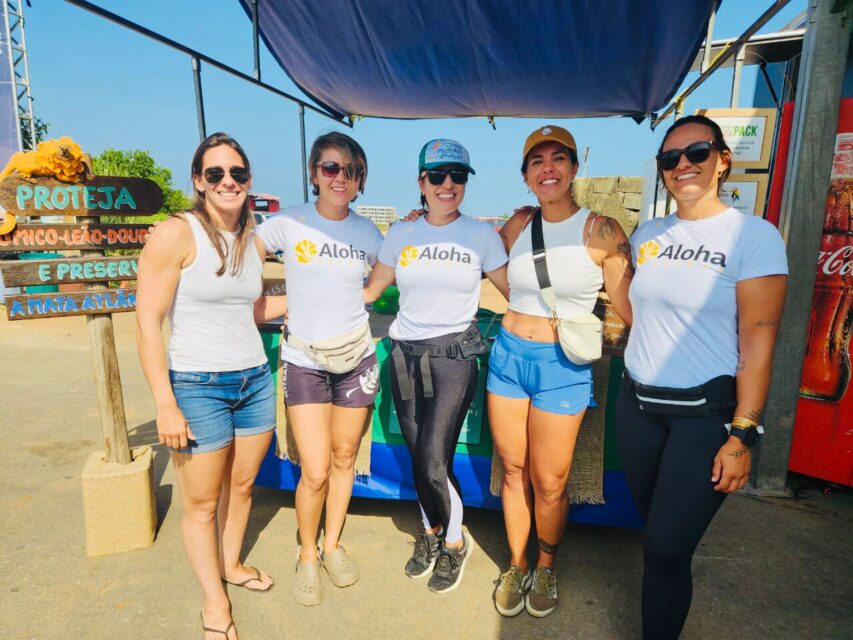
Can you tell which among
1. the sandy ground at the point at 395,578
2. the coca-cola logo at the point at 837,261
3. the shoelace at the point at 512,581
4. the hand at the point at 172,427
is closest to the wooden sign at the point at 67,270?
the hand at the point at 172,427

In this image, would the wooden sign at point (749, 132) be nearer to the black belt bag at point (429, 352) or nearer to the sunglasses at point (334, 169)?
the black belt bag at point (429, 352)

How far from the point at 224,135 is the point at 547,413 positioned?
1890 millimetres

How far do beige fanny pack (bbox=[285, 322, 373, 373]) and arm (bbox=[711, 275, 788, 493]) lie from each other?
157cm

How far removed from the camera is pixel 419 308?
8.01 ft

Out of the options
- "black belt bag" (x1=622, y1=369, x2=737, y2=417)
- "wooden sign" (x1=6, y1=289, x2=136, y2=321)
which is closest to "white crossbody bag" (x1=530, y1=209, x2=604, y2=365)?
"black belt bag" (x1=622, y1=369, x2=737, y2=417)

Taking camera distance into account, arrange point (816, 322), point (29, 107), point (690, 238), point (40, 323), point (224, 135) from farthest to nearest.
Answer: point (29, 107), point (40, 323), point (816, 322), point (224, 135), point (690, 238)

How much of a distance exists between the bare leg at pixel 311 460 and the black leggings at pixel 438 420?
1.27 feet

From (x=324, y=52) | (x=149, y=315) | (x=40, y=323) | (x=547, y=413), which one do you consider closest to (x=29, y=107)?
(x=40, y=323)

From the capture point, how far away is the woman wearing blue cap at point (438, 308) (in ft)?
7.90

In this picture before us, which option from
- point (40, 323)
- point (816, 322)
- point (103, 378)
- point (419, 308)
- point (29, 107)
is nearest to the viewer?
point (419, 308)

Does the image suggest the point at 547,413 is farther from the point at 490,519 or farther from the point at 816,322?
the point at 816,322

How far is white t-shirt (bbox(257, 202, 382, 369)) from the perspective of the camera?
2402 millimetres

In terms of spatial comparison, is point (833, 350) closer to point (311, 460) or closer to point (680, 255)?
point (680, 255)

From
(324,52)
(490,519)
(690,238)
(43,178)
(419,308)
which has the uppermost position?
(324,52)
